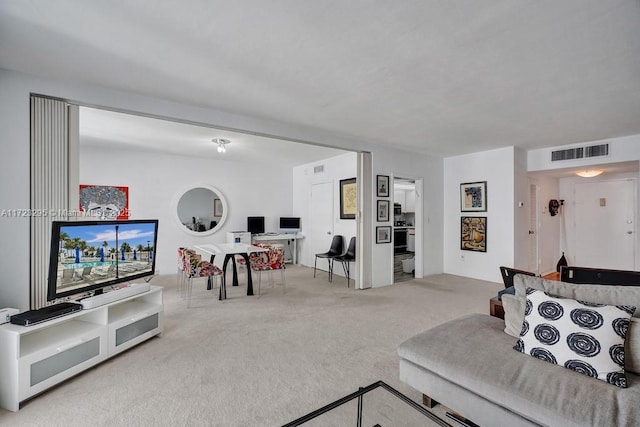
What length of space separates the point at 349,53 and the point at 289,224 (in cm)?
545

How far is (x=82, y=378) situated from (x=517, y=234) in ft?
20.5

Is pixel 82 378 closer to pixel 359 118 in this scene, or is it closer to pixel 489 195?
pixel 359 118

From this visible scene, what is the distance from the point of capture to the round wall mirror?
6.38m

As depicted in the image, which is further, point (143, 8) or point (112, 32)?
point (112, 32)

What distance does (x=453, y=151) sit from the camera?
5.79m

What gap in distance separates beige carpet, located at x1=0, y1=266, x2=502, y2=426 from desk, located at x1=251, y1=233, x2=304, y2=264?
2.49 metres

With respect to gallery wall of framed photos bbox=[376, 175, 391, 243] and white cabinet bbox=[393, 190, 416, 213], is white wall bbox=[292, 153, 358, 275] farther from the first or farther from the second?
white cabinet bbox=[393, 190, 416, 213]

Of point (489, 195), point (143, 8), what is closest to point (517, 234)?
point (489, 195)

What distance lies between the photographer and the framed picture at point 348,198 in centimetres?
598

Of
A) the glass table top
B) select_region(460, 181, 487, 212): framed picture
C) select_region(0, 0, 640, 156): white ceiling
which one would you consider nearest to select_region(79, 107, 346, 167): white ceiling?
select_region(0, 0, 640, 156): white ceiling

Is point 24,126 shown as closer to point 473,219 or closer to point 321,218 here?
point 321,218

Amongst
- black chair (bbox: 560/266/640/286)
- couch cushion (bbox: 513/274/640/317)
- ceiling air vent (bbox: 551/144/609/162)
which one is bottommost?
black chair (bbox: 560/266/640/286)

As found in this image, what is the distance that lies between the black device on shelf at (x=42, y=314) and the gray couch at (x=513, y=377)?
251cm

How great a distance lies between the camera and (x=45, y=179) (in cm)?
266
